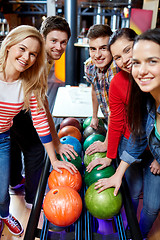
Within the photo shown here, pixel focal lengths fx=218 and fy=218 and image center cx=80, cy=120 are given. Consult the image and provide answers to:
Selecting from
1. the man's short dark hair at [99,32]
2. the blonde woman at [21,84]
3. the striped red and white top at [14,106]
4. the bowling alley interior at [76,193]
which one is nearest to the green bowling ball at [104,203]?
the bowling alley interior at [76,193]

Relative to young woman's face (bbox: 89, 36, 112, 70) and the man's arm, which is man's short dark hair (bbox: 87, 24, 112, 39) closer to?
young woman's face (bbox: 89, 36, 112, 70)

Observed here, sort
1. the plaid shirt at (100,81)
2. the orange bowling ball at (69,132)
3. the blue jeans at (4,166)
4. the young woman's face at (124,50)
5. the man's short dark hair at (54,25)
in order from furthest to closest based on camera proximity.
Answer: the orange bowling ball at (69,132)
the plaid shirt at (100,81)
the man's short dark hair at (54,25)
the blue jeans at (4,166)
the young woman's face at (124,50)

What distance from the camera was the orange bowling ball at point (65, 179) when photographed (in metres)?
1.51

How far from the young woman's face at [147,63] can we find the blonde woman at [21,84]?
0.69 m

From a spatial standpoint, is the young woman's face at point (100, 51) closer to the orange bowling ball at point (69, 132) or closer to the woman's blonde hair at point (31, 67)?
the woman's blonde hair at point (31, 67)

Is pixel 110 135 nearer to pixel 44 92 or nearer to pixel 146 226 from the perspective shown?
pixel 44 92

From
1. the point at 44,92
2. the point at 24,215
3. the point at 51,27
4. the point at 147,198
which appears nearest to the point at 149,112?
the point at 147,198

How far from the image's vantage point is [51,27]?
1742 millimetres

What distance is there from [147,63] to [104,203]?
34.2 inches

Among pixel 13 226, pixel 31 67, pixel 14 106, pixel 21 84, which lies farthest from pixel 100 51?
pixel 13 226

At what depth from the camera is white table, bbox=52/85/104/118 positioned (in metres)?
2.48

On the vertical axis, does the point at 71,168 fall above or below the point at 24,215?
above

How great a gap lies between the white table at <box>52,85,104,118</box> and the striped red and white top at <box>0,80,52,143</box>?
0.86 metres

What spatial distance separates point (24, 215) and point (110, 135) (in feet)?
3.86
